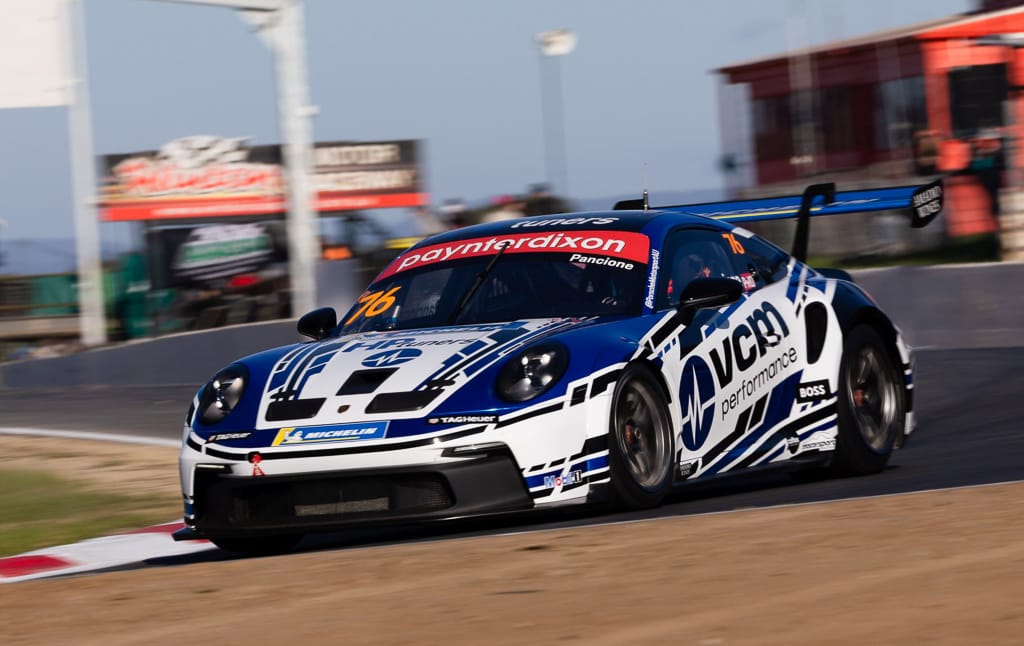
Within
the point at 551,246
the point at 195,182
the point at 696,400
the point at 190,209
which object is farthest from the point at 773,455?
the point at 195,182

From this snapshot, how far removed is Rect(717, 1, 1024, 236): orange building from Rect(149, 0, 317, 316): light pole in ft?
18.7

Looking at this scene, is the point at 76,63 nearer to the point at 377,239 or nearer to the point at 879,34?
the point at 377,239

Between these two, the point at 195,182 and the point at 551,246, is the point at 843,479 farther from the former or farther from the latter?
the point at 195,182

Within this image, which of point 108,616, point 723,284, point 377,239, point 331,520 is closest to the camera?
point 108,616

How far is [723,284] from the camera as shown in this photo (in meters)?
7.03

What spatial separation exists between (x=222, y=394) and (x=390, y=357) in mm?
680

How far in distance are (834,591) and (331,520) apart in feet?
7.32

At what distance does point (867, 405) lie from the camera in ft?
27.1

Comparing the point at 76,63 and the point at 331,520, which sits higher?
the point at 76,63

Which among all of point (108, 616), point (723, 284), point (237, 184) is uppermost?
point (237, 184)

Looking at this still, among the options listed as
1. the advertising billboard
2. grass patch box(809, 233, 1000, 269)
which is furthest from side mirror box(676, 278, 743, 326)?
the advertising billboard

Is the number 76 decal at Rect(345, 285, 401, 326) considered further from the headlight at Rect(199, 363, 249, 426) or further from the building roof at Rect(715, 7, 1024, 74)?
the building roof at Rect(715, 7, 1024, 74)

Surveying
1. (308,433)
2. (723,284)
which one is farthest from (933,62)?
(308,433)

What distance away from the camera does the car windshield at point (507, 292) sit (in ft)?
23.4
